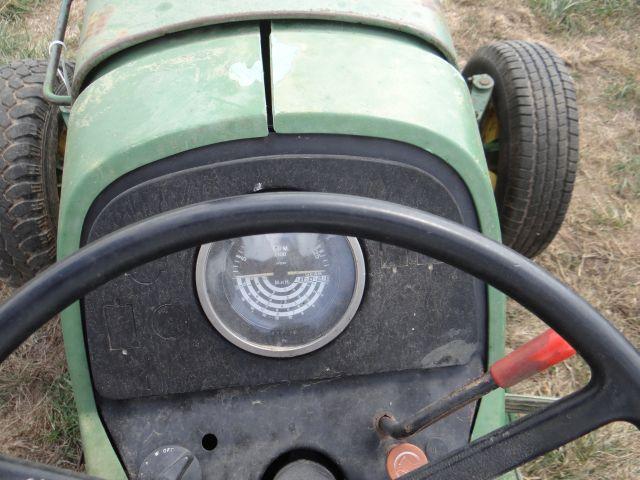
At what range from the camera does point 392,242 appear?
0.69 metres

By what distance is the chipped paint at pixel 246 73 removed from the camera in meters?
1.10

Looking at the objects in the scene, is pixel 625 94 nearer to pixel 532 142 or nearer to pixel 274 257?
pixel 532 142

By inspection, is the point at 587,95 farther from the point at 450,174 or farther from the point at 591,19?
the point at 450,174

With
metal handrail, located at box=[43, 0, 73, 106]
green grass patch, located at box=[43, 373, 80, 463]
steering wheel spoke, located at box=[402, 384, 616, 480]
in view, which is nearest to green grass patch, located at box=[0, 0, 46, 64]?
metal handrail, located at box=[43, 0, 73, 106]

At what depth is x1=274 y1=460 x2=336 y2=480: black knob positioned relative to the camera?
114 centimetres

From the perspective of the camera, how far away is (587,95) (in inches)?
101

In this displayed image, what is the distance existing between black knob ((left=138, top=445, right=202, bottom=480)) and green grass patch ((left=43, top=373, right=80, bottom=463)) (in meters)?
0.66

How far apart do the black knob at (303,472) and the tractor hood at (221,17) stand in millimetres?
747

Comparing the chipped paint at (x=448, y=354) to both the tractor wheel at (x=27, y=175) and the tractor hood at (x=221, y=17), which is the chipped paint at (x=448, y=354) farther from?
the tractor wheel at (x=27, y=175)

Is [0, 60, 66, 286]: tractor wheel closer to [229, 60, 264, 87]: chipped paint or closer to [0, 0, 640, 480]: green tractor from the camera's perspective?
[0, 0, 640, 480]: green tractor

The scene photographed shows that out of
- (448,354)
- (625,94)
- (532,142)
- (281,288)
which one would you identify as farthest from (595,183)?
(281,288)

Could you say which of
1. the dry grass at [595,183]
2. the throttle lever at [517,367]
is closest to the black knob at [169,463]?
the throttle lever at [517,367]

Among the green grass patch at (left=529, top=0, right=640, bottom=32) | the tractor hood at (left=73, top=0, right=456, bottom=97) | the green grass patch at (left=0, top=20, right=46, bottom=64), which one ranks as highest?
the green grass patch at (left=0, top=20, right=46, bottom=64)

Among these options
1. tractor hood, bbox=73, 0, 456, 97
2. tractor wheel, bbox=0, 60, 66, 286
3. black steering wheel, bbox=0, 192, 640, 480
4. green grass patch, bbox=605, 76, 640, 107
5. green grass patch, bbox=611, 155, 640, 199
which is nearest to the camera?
black steering wheel, bbox=0, 192, 640, 480
